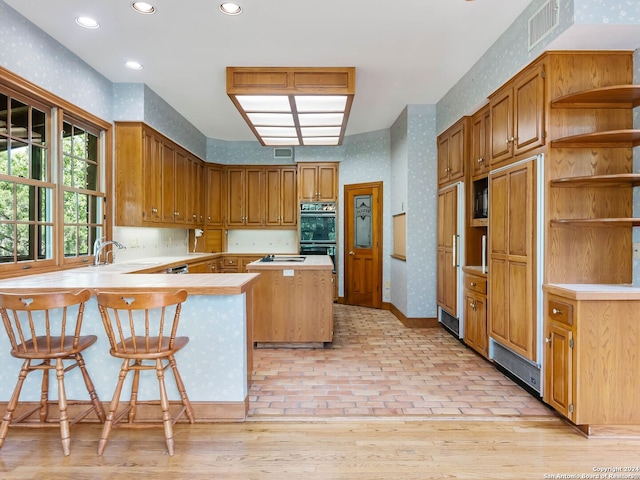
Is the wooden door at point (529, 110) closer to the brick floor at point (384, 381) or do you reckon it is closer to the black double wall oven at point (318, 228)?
the brick floor at point (384, 381)

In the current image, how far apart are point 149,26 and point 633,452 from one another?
171 inches

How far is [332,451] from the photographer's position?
7.16ft

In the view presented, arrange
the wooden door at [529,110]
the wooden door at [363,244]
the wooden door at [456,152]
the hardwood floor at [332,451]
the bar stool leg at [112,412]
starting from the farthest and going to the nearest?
the wooden door at [363,244], the wooden door at [456,152], the wooden door at [529,110], the bar stool leg at [112,412], the hardwood floor at [332,451]

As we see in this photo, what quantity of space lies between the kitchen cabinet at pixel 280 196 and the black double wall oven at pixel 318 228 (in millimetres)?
346

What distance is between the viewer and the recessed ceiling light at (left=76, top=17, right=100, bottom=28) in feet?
9.89

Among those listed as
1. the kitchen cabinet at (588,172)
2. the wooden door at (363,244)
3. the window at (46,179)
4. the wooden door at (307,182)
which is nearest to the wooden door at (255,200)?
the wooden door at (307,182)

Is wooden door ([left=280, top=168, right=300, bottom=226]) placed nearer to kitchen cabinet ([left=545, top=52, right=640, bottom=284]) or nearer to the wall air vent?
the wall air vent

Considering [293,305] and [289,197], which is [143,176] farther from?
[289,197]

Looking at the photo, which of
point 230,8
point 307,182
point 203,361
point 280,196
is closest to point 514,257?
point 203,361

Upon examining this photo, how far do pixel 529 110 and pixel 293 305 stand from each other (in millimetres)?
2759

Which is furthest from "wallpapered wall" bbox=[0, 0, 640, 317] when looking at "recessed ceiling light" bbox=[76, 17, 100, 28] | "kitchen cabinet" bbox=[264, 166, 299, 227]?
"recessed ceiling light" bbox=[76, 17, 100, 28]

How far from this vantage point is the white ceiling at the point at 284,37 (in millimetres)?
2826

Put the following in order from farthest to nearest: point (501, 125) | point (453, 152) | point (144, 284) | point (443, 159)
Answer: point (443, 159), point (453, 152), point (501, 125), point (144, 284)

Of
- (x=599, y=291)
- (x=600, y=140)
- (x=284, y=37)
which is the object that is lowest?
(x=599, y=291)
